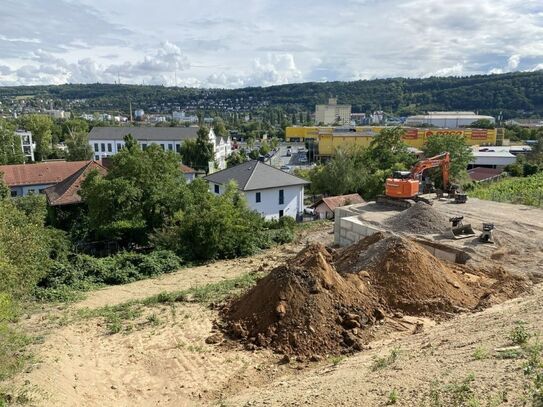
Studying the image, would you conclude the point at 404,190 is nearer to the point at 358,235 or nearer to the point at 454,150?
the point at 358,235

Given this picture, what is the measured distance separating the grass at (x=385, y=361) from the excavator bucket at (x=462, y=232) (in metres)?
10.1

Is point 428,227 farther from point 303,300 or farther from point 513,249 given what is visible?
point 303,300

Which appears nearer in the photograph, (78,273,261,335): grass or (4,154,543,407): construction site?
(4,154,543,407): construction site

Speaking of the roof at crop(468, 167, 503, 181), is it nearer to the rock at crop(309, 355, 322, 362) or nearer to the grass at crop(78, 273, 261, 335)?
the grass at crop(78, 273, 261, 335)

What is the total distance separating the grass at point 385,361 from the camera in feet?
30.6

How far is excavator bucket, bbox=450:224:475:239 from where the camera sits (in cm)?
1917

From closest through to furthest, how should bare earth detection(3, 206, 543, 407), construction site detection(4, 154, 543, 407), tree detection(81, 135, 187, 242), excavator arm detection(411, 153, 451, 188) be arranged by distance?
bare earth detection(3, 206, 543, 407) → construction site detection(4, 154, 543, 407) → tree detection(81, 135, 187, 242) → excavator arm detection(411, 153, 451, 188)

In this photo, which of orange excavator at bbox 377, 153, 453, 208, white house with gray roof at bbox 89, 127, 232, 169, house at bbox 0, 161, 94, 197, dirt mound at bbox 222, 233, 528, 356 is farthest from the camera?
white house with gray roof at bbox 89, 127, 232, 169

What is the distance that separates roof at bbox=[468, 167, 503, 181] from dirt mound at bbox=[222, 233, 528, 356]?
107ft

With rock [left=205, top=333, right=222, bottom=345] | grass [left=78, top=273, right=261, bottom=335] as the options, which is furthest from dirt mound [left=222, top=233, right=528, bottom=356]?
grass [left=78, top=273, right=261, bottom=335]

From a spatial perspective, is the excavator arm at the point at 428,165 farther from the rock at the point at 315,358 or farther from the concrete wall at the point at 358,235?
the rock at the point at 315,358

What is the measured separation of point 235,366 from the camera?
11727mm

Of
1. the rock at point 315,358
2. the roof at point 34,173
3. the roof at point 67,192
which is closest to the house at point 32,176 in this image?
the roof at point 34,173

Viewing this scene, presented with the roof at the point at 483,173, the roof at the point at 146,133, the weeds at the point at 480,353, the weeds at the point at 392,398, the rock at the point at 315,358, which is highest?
the roof at the point at 146,133
